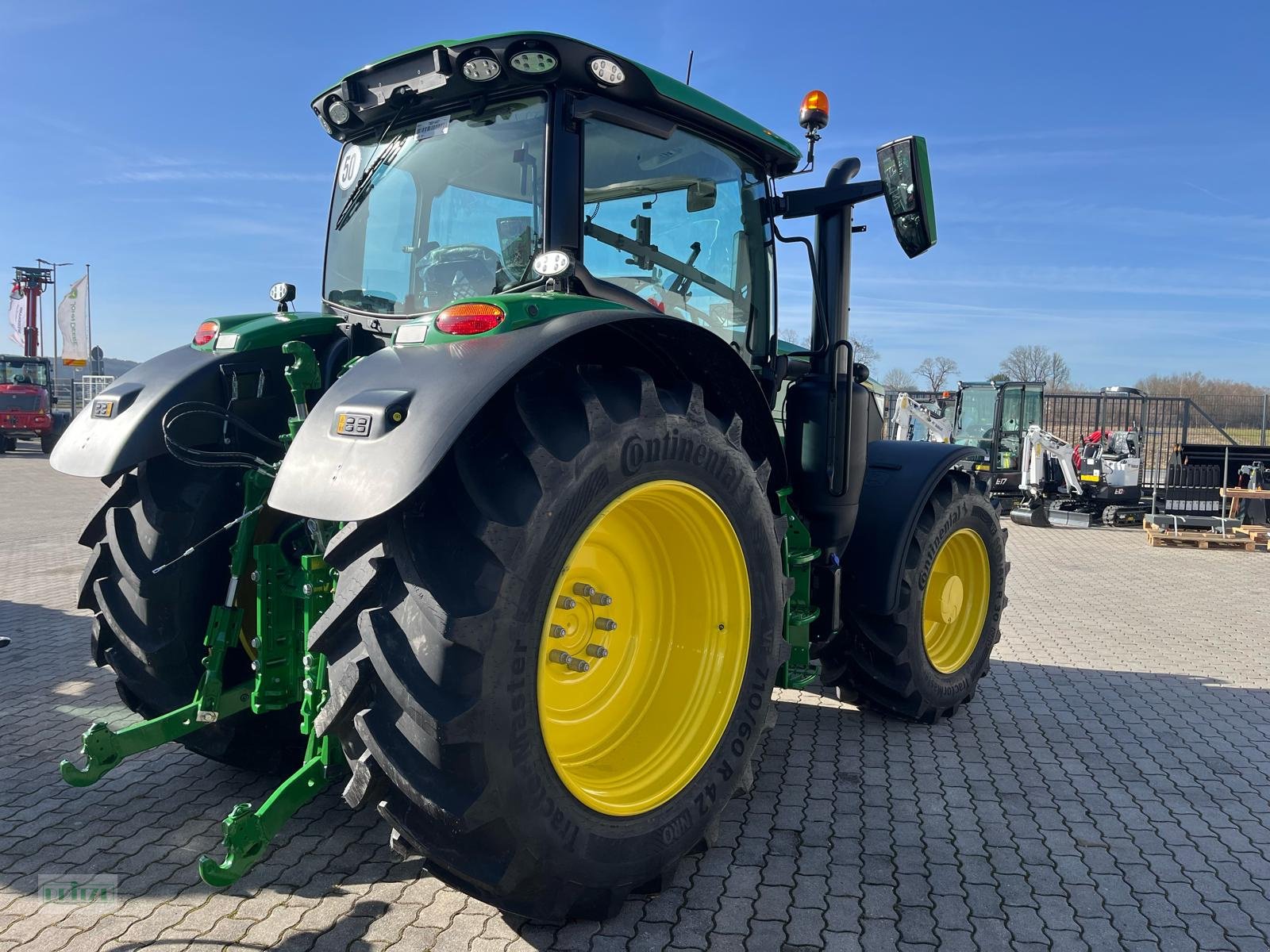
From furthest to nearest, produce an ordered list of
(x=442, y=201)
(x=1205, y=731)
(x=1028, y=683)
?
(x=1028, y=683), (x=1205, y=731), (x=442, y=201)

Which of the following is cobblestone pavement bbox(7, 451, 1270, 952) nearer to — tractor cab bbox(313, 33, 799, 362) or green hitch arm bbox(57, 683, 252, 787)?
green hitch arm bbox(57, 683, 252, 787)

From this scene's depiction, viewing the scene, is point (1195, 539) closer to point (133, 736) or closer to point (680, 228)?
point (680, 228)

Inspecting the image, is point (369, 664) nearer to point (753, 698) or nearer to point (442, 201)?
point (753, 698)

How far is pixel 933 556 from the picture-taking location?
4.22 m

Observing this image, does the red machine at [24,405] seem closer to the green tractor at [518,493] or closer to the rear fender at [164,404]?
the rear fender at [164,404]

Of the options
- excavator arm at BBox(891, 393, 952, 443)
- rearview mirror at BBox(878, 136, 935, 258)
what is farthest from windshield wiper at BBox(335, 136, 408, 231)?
excavator arm at BBox(891, 393, 952, 443)

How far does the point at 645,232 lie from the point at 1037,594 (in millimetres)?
6439

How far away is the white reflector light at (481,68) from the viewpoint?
2789 millimetres

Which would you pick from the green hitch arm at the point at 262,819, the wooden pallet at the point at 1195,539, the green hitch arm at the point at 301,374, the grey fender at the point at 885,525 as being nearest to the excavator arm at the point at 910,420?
the wooden pallet at the point at 1195,539

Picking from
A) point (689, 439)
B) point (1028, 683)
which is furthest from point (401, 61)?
point (1028, 683)

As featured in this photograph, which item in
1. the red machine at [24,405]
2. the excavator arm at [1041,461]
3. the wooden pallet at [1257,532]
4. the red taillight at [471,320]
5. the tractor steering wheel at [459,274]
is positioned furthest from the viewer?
the red machine at [24,405]

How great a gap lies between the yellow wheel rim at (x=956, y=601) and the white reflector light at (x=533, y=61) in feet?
9.63

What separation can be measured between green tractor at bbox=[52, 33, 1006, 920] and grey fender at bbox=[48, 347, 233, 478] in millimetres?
13

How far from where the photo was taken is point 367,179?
132 inches
